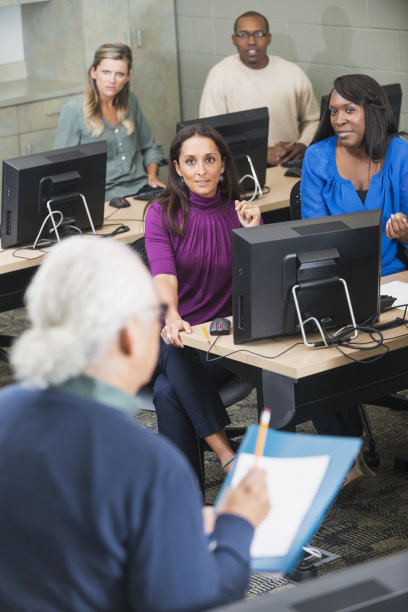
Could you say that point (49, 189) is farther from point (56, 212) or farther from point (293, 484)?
point (293, 484)

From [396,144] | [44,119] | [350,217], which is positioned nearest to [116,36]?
[44,119]

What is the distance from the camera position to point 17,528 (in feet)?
3.37

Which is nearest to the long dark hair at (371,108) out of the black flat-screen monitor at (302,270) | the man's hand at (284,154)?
the black flat-screen monitor at (302,270)

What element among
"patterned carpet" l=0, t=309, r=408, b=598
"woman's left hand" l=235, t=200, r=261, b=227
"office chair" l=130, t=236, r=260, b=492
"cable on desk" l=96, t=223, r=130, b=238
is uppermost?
"woman's left hand" l=235, t=200, r=261, b=227

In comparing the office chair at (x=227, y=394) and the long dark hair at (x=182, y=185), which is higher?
the long dark hair at (x=182, y=185)

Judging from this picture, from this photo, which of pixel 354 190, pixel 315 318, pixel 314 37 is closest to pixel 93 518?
pixel 315 318

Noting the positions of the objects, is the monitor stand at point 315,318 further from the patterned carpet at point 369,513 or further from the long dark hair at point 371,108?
the long dark hair at point 371,108

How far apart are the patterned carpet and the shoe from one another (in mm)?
53

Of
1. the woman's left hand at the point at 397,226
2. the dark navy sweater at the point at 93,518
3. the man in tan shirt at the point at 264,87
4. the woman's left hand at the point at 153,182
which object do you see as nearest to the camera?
the dark navy sweater at the point at 93,518

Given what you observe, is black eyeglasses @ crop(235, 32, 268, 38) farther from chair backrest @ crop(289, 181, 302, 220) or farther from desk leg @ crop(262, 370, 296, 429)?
desk leg @ crop(262, 370, 296, 429)

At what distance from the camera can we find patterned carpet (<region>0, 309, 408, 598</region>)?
2578 mm

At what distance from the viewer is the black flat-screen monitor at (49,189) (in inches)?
129

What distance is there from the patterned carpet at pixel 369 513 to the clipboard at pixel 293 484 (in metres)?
1.28

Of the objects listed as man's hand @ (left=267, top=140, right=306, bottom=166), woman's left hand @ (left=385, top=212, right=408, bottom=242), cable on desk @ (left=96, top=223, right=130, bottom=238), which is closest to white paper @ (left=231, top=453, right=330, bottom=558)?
woman's left hand @ (left=385, top=212, right=408, bottom=242)
